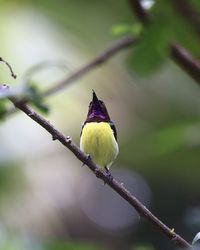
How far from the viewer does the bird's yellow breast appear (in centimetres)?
128

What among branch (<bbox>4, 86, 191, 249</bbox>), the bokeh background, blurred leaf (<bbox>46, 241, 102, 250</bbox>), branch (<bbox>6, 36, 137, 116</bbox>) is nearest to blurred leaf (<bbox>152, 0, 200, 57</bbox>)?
the bokeh background

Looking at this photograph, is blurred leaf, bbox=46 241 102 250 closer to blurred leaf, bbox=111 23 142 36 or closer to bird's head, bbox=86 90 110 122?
bird's head, bbox=86 90 110 122

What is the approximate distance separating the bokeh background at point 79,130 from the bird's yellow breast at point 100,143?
1.04 meters

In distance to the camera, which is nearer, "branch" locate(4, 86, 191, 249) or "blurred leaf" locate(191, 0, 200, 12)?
"branch" locate(4, 86, 191, 249)

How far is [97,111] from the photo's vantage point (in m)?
1.29

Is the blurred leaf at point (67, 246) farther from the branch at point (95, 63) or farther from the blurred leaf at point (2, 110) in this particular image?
the branch at point (95, 63)

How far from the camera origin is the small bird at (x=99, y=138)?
1.28 metres

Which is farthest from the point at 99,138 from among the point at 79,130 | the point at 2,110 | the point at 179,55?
the point at 79,130

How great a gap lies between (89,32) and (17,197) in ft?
3.26

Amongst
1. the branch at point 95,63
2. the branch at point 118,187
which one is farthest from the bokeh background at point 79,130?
the branch at point 118,187

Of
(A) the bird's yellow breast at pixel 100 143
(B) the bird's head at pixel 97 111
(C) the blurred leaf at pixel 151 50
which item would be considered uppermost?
(C) the blurred leaf at pixel 151 50

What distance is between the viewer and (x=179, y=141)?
1.87m

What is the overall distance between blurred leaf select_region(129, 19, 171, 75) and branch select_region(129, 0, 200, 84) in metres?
0.03

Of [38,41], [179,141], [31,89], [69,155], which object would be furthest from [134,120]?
[31,89]
